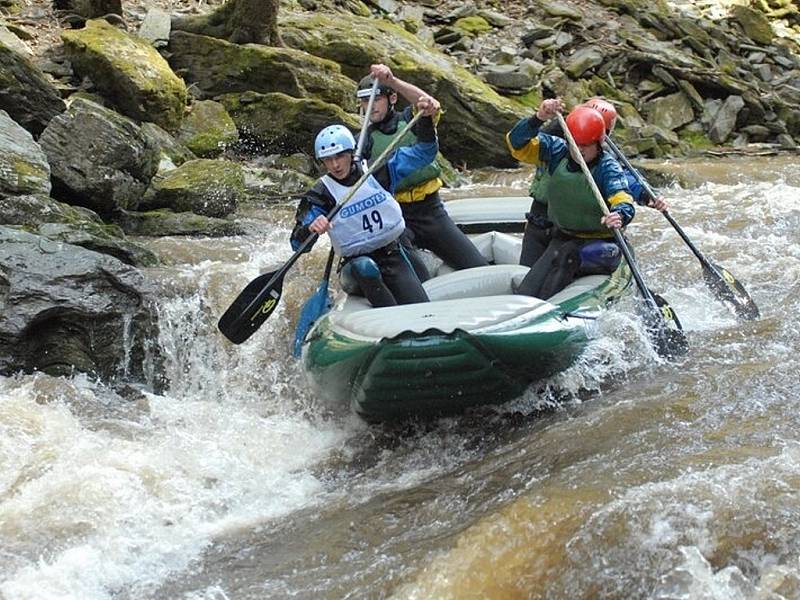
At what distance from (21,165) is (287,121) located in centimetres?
406

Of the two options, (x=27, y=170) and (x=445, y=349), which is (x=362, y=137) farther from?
(x=27, y=170)

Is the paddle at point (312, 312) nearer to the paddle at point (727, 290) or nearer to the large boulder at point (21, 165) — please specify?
the paddle at point (727, 290)

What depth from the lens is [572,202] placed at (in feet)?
17.8

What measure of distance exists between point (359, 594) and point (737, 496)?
1.37 metres

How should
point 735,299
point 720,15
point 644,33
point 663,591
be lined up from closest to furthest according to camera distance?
1. point 663,591
2. point 735,299
3. point 644,33
4. point 720,15

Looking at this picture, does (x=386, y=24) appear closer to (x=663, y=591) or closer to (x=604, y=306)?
(x=604, y=306)

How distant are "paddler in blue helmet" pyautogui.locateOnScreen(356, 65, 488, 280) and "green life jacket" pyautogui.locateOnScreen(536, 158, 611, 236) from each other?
70 centimetres

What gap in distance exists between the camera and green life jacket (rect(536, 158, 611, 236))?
538cm

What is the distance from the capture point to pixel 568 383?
4.85 m

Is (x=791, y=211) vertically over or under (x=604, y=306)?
under

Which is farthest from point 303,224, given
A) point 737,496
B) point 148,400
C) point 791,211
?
point 791,211

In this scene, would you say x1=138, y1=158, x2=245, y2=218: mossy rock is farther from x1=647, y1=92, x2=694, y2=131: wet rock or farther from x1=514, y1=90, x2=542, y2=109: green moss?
x1=647, y1=92, x2=694, y2=131: wet rock

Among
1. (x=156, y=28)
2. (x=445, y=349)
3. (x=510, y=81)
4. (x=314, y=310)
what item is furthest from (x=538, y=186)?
(x=510, y=81)

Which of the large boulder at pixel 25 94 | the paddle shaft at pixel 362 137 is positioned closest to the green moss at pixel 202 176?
the large boulder at pixel 25 94
